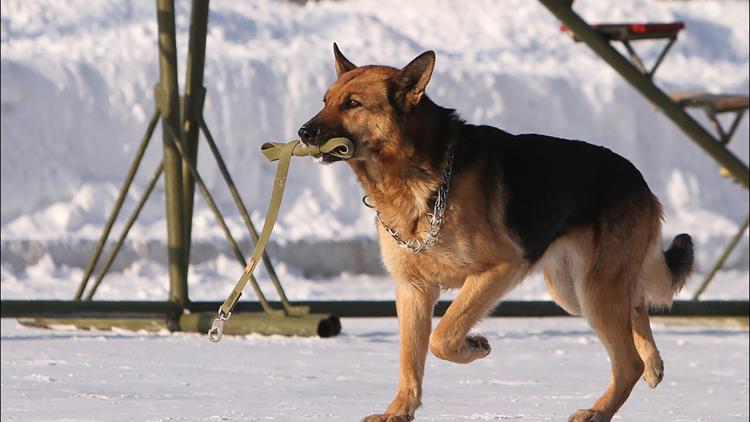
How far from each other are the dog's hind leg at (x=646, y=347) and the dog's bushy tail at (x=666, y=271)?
16cm

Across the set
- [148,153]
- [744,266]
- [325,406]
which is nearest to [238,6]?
[148,153]

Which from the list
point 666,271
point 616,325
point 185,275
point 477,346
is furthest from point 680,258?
point 185,275

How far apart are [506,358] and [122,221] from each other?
24.3 feet

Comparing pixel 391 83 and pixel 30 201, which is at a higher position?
pixel 391 83

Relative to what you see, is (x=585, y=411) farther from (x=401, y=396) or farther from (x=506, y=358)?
(x=506, y=358)

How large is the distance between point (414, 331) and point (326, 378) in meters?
2.22

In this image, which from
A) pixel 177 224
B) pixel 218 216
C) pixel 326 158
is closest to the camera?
pixel 326 158

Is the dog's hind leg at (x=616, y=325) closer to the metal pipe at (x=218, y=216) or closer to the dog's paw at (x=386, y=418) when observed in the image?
the dog's paw at (x=386, y=418)

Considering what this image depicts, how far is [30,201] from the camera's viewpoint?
15.4 meters

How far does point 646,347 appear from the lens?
20.7ft

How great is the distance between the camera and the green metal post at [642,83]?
397 inches

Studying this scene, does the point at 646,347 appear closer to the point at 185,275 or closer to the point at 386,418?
the point at 386,418

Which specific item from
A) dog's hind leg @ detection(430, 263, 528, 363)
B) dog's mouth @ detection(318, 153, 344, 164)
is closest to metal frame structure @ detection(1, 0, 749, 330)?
dog's hind leg @ detection(430, 263, 528, 363)

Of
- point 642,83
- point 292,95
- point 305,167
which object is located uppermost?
point 642,83
